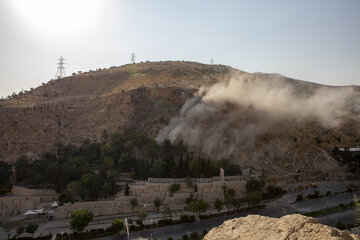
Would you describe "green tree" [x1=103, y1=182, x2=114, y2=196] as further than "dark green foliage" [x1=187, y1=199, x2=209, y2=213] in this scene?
Yes

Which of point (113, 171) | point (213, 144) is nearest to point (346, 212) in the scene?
point (213, 144)

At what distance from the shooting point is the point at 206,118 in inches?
1716

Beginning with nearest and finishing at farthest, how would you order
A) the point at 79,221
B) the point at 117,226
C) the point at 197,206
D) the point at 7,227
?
the point at 79,221 < the point at 117,226 < the point at 7,227 < the point at 197,206

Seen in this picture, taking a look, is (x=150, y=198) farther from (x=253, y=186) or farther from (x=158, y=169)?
(x=253, y=186)

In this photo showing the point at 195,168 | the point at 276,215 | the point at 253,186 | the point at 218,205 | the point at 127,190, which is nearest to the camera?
the point at 276,215

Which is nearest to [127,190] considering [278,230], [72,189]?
[72,189]

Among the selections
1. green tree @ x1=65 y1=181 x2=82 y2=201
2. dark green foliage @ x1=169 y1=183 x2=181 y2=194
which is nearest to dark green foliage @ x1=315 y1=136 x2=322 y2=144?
dark green foliage @ x1=169 y1=183 x2=181 y2=194

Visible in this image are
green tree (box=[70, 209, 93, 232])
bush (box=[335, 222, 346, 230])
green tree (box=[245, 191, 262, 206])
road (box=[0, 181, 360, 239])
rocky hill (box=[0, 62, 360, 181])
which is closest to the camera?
bush (box=[335, 222, 346, 230])

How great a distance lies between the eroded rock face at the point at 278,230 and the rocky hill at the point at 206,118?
89.1ft

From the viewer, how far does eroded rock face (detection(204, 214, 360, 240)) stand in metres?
6.07

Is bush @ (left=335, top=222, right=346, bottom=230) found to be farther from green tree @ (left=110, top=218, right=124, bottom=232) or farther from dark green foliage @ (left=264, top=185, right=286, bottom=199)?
green tree @ (left=110, top=218, right=124, bottom=232)

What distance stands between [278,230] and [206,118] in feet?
121

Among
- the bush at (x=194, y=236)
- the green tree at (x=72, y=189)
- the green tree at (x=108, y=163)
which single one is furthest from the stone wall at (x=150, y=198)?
the bush at (x=194, y=236)

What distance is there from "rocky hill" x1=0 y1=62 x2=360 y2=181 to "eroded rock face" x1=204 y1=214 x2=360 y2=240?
2716cm
